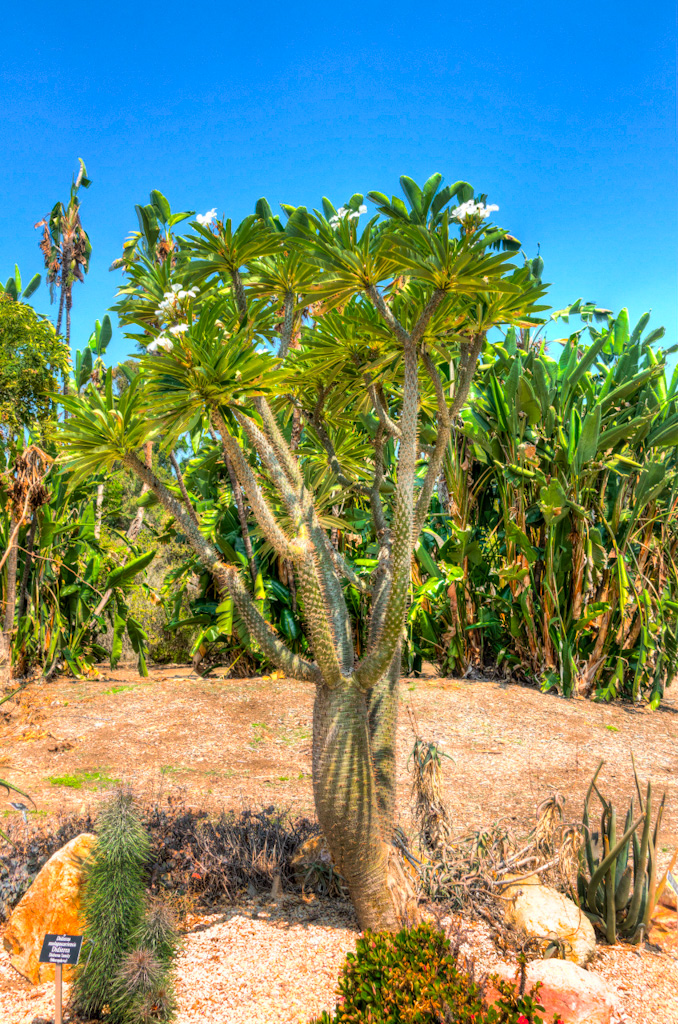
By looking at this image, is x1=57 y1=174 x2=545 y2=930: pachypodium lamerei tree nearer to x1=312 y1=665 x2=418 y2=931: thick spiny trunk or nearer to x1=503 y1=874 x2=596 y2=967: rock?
x1=312 y1=665 x2=418 y2=931: thick spiny trunk

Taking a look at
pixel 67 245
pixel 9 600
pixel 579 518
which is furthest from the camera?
pixel 67 245

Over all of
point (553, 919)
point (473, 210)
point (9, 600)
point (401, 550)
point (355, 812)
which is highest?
point (473, 210)

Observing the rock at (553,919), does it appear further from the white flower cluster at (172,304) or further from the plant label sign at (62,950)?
the white flower cluster at (172,304)

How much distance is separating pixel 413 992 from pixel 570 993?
76cm

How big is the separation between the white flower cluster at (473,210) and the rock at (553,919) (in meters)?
3.38

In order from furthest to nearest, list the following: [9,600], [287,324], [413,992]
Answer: [9,600] → [287,324] → [413,992]

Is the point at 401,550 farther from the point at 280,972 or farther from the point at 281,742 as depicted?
the point at 281,742

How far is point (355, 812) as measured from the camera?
307 cm

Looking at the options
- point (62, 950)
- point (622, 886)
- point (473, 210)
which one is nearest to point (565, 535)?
point (622, 886)

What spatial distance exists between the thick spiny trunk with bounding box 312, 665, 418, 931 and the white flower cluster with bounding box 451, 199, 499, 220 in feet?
7.33

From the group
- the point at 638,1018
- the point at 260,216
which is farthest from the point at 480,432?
the point at 638,1018

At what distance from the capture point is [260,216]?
11.7ft

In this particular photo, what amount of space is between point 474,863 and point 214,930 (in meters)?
1.49

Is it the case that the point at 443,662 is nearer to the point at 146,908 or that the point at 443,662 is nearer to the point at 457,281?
the point at 146,908
